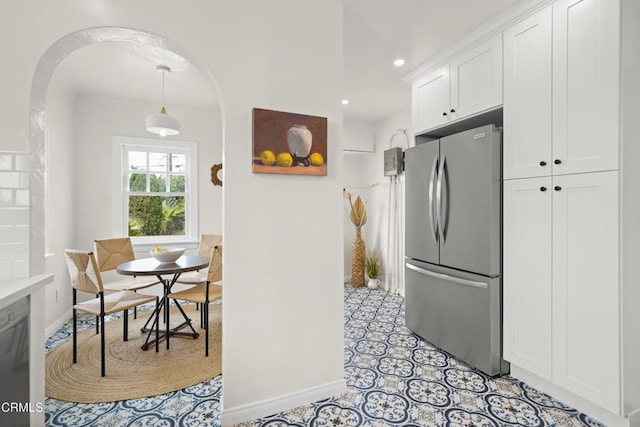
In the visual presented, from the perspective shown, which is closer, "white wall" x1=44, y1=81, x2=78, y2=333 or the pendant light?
the pendant light

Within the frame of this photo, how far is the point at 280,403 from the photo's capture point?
2.00 metres

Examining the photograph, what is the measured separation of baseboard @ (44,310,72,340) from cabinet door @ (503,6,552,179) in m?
4.39

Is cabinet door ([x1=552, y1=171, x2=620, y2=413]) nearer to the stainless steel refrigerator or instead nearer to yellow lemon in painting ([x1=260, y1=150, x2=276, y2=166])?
the stainless steel refrigerator

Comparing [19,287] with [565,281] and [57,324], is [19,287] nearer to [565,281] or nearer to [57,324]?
[57,324]

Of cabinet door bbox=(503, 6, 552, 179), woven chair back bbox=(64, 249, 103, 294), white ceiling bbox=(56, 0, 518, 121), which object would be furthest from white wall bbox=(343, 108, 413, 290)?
woven chair back bbox=(64, 249, 103, 294)

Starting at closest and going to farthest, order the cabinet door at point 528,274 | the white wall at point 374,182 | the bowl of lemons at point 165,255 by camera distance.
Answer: the cabinet door at point 528,274, the bowl of lemons at point 165,255, the white wall at point 374,182

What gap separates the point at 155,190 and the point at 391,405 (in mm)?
3977

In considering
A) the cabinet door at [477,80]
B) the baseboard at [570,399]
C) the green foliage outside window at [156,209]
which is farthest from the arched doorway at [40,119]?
the baseboard at [570,399]

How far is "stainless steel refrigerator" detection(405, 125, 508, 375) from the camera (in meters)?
2.36

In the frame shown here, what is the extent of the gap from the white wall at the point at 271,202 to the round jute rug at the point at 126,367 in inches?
30.8

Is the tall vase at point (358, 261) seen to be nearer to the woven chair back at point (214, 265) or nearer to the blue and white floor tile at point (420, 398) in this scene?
the blue and white floor tile at point (420, 398)

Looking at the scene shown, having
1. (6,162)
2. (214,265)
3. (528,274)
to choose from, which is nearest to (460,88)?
(528,274)

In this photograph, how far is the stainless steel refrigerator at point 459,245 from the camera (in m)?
2.36
